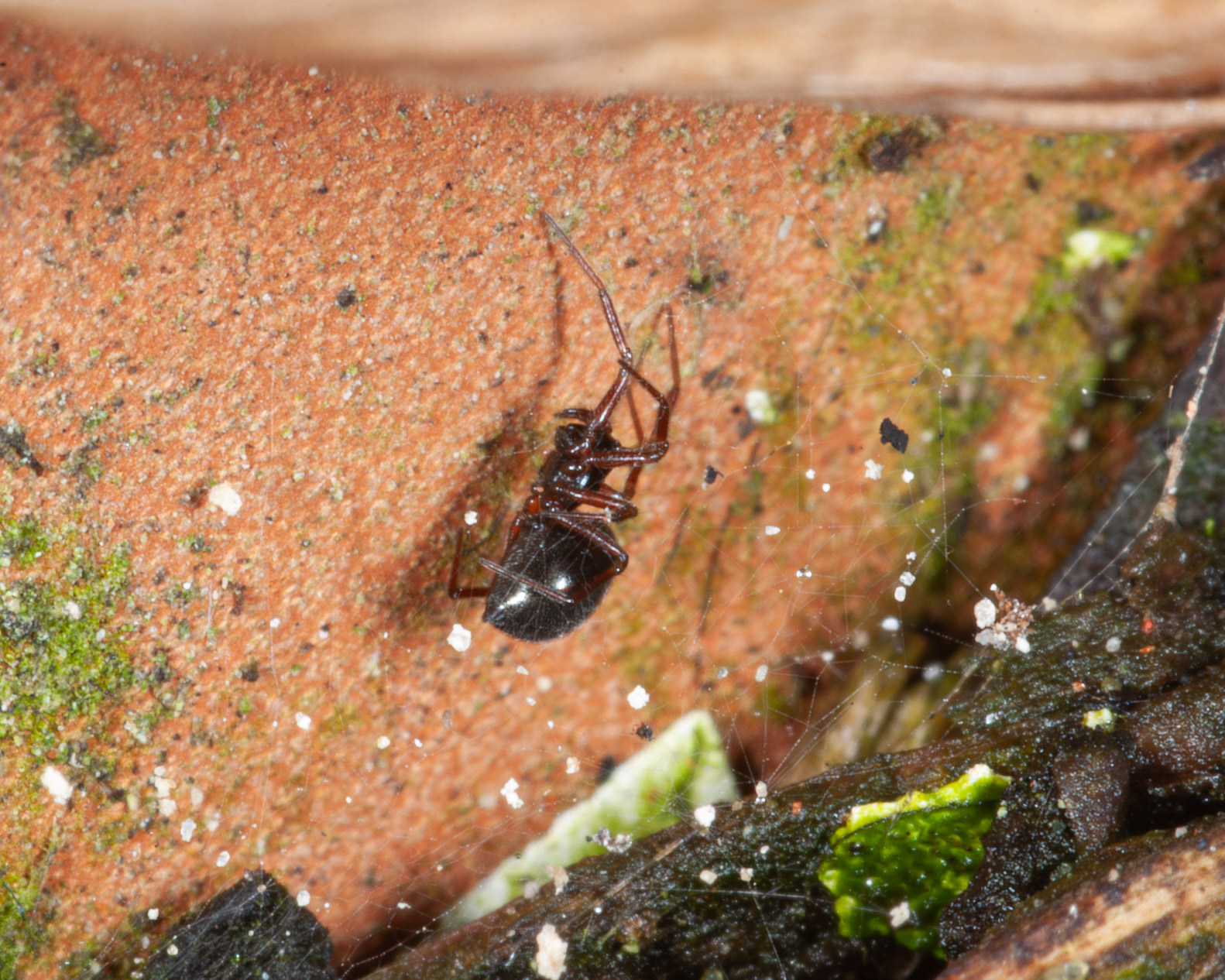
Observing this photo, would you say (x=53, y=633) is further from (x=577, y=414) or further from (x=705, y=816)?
(x=705, y=816)

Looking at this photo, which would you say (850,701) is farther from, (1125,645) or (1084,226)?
(1084,226)

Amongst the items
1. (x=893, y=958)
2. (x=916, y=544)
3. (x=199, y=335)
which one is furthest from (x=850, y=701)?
(x=199, y=335)

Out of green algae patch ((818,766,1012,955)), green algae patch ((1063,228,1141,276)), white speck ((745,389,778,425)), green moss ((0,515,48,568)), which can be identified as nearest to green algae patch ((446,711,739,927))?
green algae patch ((818,766,1012,955))

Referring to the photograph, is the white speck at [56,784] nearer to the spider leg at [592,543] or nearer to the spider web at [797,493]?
the spider web at [797,493]

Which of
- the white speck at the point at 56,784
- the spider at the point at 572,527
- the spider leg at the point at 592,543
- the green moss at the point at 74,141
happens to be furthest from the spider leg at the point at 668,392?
the white speck at the point at 56,784

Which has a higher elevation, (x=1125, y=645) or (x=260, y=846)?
(x=260, y=846)

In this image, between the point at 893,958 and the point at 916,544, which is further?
the point at 916,544
